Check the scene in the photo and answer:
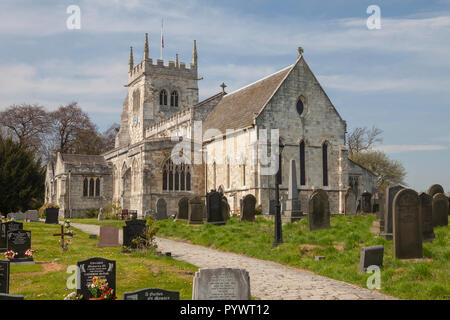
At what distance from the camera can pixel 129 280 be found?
10094 mm

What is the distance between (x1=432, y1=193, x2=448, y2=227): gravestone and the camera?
51.2ft

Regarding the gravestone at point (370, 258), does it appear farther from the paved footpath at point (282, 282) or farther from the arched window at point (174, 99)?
the arched window at point (174, 99)

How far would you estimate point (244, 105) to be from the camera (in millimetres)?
34812

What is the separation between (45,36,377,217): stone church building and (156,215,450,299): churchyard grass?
11032mm

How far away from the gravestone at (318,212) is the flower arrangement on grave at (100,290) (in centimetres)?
1005

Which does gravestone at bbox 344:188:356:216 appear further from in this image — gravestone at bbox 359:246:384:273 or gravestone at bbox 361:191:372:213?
gravestone at bbox 359:246:384:273

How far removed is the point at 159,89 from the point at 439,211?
38509 millimetres

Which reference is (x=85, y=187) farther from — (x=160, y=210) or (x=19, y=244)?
(x=19, y=244)

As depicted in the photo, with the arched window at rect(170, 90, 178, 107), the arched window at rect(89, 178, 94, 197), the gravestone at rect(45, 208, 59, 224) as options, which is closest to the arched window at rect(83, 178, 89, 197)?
the arched window at rect(89, 178, 94, 197)

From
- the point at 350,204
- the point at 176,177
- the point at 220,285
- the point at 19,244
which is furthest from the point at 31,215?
the point at 220,285

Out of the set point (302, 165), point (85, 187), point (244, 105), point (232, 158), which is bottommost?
point (85, 187)

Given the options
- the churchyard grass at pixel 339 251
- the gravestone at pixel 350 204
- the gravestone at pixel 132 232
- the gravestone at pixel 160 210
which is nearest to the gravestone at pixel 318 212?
the churchyard grass at pixel 339 251

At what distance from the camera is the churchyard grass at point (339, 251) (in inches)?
356
